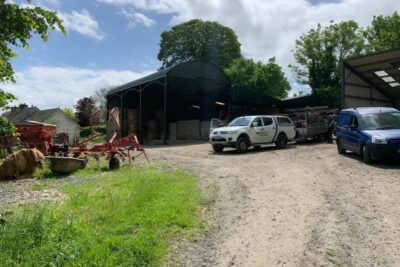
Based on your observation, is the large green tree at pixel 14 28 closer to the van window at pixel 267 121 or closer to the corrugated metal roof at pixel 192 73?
the van window at pixel 267 121

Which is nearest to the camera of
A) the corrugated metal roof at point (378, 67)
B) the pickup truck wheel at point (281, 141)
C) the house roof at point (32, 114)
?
the pickup truck wheel at point (281, 141)

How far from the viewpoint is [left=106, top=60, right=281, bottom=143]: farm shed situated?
31469mm

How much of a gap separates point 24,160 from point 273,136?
1173 cm

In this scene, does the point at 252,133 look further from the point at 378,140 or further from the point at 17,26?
the point at 17,26

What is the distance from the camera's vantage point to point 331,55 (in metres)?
39.8

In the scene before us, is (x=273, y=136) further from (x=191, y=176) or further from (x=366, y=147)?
(x=191, y=176)

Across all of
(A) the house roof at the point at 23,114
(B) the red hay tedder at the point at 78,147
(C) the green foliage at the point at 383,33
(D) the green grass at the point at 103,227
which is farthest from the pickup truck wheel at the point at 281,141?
(A) the house roof at the point at 23,114

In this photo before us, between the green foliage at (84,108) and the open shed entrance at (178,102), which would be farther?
the green foliage at (84,108)

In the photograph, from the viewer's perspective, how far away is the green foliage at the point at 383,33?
35975 millimetres

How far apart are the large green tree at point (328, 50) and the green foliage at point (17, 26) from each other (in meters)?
35.5

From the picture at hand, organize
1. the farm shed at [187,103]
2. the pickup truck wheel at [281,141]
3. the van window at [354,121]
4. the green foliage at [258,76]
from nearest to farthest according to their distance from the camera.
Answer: the van window at [354,121] → the pickup truck wheel at [281,141] → the farm shed at [187,103] → the green foliage at [258,76]

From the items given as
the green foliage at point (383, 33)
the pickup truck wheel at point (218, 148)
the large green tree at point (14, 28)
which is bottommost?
the pickup truck wheel at point (218, 148)

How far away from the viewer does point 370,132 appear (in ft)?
40.2

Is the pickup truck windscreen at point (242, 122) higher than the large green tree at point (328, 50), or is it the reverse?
the large green tree at point (328, 50)
